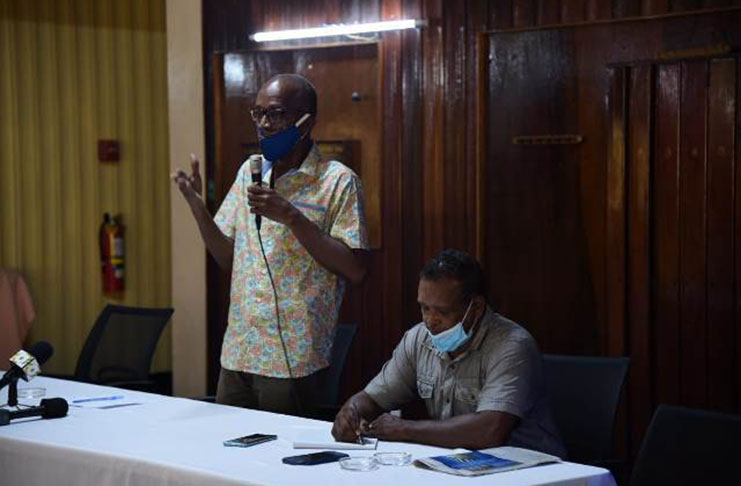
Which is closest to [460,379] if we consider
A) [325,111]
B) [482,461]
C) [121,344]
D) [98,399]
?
[482,461]

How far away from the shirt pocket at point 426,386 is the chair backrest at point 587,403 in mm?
452

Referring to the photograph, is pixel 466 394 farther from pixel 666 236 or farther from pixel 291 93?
pixel 666 236

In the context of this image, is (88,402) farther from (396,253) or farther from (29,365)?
(396,253)

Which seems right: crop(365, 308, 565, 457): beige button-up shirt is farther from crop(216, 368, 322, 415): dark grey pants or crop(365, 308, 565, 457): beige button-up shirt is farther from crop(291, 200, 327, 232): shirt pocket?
crop(291, 200, 327, 232): shirt pocket

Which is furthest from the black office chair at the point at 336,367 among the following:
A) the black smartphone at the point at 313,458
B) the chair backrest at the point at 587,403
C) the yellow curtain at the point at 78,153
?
the yellow curtain at the point at 78,153

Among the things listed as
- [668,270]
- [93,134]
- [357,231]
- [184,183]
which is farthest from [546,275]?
[93,134]

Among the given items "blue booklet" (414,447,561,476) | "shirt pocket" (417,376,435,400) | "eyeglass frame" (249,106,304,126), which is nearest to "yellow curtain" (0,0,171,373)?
"eyeglass frame" (249,106,304,126)

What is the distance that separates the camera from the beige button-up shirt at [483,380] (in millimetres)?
3379

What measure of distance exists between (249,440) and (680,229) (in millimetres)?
2791

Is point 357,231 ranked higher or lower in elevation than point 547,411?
higher

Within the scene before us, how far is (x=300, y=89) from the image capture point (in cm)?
397

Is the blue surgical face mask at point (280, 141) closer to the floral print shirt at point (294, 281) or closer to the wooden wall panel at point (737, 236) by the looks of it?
the floral print shirt at point (294, 281)

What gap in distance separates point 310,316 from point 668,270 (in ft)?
7.03

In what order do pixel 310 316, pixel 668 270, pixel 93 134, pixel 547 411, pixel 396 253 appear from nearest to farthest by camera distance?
1. pixel 547 411
2. pixel 310 316
3. pixel 668 270
4. pixel 396 253
5. pixel 93 134
